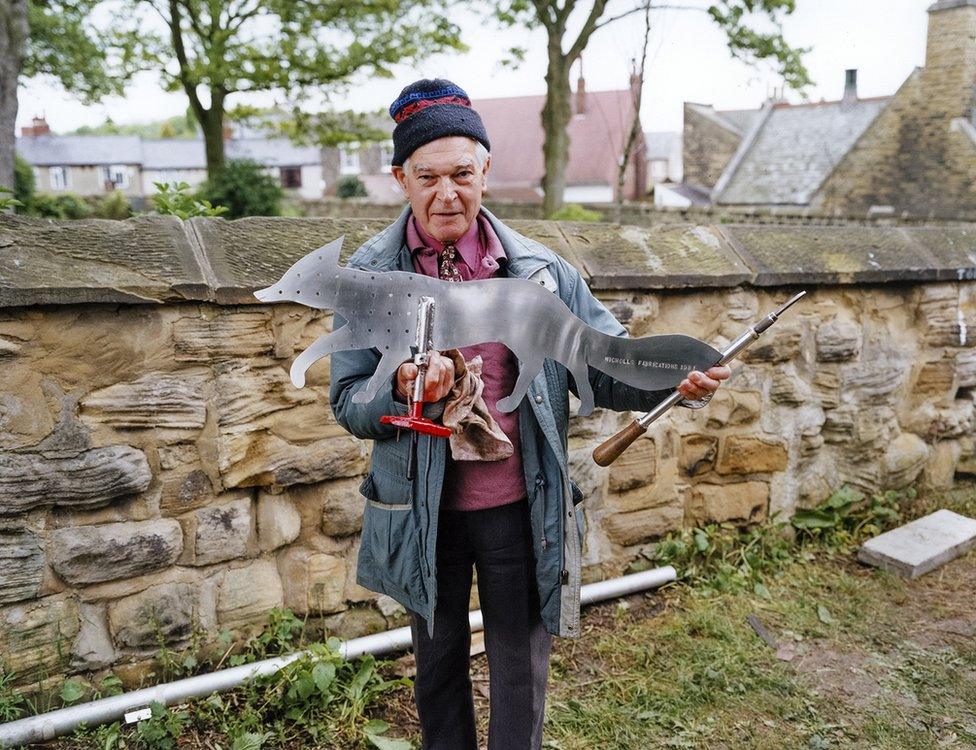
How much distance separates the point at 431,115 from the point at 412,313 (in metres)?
0.42

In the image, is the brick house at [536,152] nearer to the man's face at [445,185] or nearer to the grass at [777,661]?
the grass at [777,661]

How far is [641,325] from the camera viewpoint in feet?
10.5

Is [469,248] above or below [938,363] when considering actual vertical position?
above

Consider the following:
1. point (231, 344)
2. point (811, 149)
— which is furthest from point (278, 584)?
point (811, 149)

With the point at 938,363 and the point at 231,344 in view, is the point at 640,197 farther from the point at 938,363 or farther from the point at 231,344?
the point at 231,344

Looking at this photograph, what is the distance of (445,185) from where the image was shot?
67.2 inches

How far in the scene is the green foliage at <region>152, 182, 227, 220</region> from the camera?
2871 mm

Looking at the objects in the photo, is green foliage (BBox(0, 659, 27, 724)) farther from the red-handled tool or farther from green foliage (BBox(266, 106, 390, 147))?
green foliage (BBox(266, 106, 390, 147))

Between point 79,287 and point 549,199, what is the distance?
11.6 m

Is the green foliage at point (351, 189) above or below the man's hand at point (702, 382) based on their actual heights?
above

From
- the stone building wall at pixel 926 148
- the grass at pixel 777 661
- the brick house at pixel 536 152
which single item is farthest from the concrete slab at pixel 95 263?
the brick house at pixel 536 152

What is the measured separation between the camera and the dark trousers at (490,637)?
1.89 metres

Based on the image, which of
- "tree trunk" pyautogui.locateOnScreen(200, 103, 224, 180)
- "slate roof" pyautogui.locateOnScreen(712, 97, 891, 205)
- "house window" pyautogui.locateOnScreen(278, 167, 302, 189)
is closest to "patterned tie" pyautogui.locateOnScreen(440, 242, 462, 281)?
"tree trunk" pyautogui.locateOnScreen(200, 103, 224, 180)

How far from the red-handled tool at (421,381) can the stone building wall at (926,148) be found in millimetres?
23106
